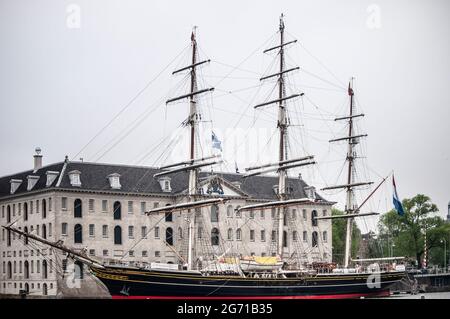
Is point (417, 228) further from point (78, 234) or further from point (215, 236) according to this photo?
point (78, 234)

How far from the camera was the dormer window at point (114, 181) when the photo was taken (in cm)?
9169

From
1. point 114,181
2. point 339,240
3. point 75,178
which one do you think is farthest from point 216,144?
point 339,240

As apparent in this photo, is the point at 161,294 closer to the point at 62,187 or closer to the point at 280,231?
the point at 280,231

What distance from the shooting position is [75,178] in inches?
3497

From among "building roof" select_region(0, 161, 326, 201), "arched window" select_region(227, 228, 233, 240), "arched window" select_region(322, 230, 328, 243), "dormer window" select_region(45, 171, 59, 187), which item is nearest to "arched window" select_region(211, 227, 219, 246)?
"arched window" select_region(227, 228, 233, 240)

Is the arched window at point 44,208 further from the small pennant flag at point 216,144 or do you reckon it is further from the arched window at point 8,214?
the small pennant flag at point 216,144

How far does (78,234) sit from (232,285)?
23.3 meters

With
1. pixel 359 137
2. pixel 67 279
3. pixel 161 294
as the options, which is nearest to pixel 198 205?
pixel 161 294

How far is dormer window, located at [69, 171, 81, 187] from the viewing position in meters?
88.4

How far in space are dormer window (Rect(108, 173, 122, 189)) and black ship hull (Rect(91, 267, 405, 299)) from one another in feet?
81.2

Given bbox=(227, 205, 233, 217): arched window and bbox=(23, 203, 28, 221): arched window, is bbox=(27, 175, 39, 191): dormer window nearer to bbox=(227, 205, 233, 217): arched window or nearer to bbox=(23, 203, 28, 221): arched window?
bbox=(23, 203, 28, 221): arched window

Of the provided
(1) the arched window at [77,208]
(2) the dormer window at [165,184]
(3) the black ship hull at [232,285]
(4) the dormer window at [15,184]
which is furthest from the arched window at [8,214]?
(3) the black ship hull at [232,285]

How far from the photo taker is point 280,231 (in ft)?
262
